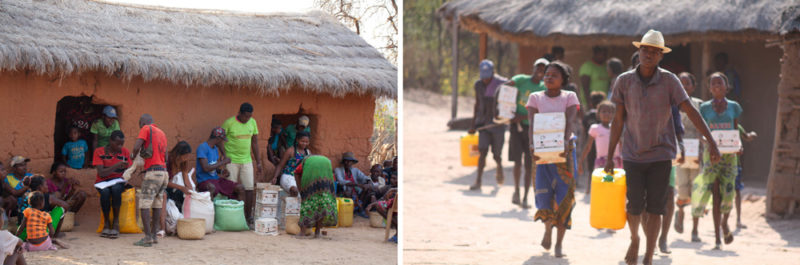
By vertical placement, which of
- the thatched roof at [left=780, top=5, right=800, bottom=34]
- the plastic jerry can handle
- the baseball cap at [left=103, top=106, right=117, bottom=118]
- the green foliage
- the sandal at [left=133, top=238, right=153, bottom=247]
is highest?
the green foliage

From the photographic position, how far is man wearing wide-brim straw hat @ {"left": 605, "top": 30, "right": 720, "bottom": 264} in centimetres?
564

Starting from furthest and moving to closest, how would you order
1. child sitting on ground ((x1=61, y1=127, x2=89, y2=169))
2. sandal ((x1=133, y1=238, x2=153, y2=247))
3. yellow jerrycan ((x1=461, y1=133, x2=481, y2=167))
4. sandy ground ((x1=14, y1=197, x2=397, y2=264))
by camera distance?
1. yellow jerrycan ((x1=461, y1=133, x2=481, y2=167))
2. child sitting on ground ((x1=61, y1=127, x2=89, y2=169))
3. sandal ((x1=133, y1=238, x2=153, y2=247))
4. sandy ground ((x1=14, y1=197, x2=397, y2=264))

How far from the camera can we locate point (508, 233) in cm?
779

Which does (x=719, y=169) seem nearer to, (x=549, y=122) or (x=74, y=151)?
(x=549, y=122)

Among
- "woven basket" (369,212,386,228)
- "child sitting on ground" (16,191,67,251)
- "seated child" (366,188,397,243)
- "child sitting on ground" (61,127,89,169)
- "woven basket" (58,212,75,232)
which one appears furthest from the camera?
"woven basket" (369,212,386,228)

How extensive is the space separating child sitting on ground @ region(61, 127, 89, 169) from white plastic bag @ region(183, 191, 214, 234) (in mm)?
1156

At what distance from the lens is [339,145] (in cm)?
1038

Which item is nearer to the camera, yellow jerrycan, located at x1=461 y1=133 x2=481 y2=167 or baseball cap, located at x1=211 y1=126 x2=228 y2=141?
baseball cap, located at x1=211 y1=126 x2=228 y2=141

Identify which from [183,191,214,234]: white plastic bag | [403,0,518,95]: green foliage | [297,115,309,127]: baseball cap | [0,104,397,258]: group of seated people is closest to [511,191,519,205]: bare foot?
[0,104,397,258]: group of seated people

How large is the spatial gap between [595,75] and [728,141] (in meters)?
4.73

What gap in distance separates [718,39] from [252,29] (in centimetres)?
584

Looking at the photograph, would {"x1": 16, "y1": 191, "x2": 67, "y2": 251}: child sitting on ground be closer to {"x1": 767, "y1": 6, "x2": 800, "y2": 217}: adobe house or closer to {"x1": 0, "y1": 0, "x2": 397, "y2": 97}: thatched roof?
{"x1": 0, "y1": 0, "x2": 397, "y2": 97}: thatched roof

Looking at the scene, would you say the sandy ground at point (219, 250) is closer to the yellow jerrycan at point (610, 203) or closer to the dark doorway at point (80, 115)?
the dark doorway at point (80, 115)

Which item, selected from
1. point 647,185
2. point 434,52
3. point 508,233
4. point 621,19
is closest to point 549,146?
point 647,185
